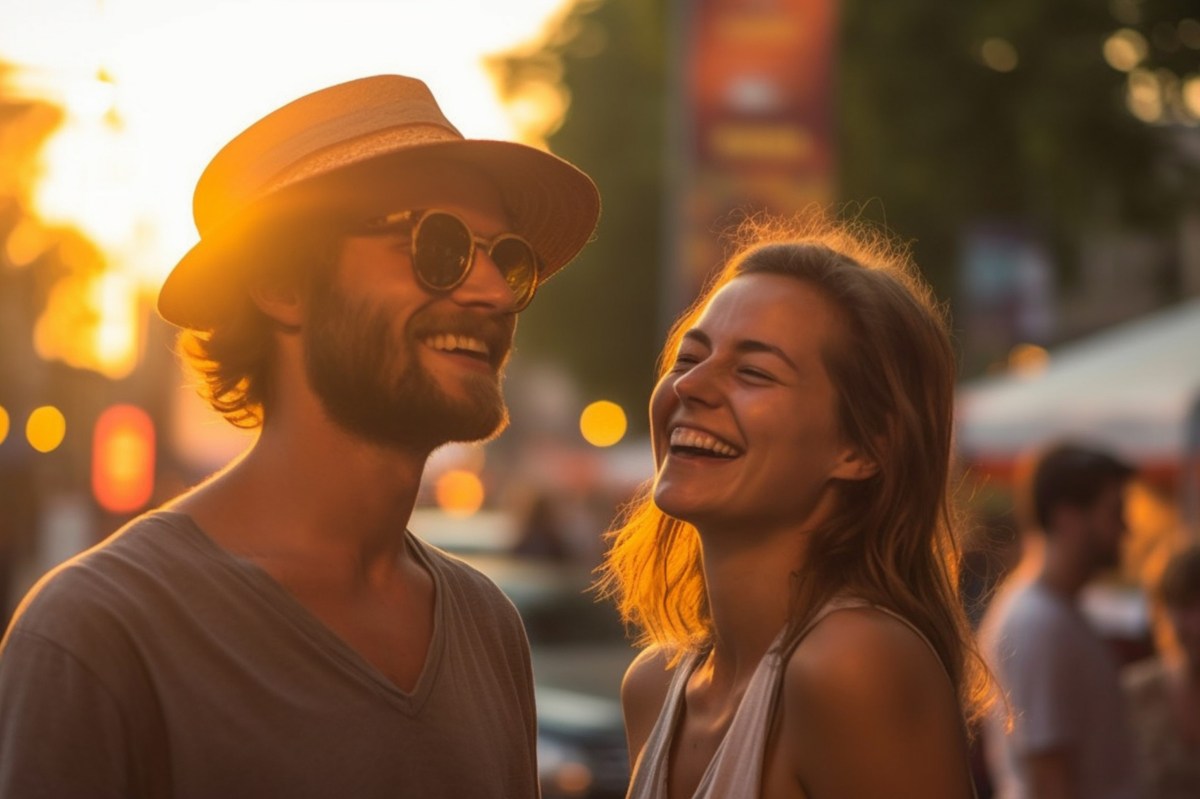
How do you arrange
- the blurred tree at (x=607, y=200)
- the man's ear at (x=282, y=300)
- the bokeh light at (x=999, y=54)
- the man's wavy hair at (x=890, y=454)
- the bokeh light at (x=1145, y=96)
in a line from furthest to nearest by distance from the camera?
the blurred tree at (x=607, y=200) → the bokeh light at (x=999, y=54) → the bokeh light at (x=1145, y=96) → the man's wavy hair at (x=890, y=454) → the man's ear at (x=282, y=300)

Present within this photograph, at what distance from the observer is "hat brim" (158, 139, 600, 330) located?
2918mm

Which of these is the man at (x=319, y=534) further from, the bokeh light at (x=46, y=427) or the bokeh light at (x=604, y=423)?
the bokeh light at (x=604, y=423)

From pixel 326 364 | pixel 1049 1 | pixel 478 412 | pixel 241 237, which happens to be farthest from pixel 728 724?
pixel 1049 1

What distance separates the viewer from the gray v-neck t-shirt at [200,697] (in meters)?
2.47

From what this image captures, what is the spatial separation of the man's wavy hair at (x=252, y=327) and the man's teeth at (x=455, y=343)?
0.21 m

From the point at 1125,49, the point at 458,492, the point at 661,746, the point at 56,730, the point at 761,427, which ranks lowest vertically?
the point at 458,492

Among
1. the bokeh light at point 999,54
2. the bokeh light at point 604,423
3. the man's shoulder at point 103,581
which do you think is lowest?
the bokeh light at point 604,423

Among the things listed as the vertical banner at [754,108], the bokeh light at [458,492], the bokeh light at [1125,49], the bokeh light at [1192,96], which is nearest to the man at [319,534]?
the vertical banner at [754,108]

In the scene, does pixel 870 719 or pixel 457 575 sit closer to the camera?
pixel 870 719

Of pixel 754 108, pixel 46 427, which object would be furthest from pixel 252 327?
pixel 46 427

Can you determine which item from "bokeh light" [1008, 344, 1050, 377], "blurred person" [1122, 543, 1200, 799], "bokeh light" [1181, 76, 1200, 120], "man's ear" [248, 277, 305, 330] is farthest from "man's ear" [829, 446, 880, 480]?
"bokeh light" [1008, 344, 1050, 377]

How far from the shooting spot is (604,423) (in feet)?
173

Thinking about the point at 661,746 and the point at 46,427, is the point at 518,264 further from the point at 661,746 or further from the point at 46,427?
the point at 46,427

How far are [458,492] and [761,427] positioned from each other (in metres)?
57.6
